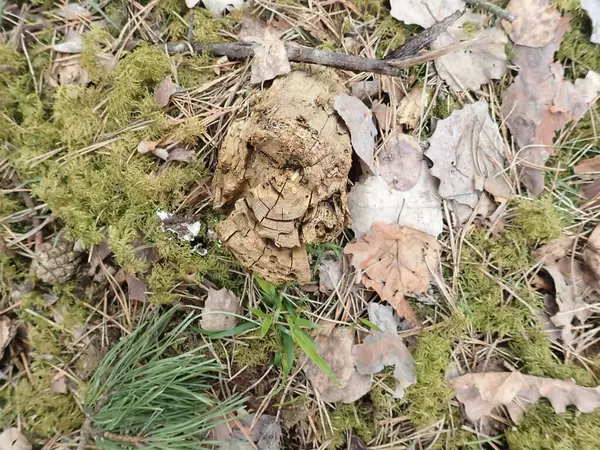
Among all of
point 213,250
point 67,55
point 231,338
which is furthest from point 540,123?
point 67,55

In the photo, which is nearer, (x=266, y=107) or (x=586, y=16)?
(x=266, y=107)

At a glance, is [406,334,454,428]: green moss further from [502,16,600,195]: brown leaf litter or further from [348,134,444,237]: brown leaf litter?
[502,16,600,195]: brown leaf litter

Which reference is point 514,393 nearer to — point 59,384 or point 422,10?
point 422,10

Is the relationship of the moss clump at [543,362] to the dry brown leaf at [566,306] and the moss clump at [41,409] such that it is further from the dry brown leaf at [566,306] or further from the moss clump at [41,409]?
the moss clump at [41,409]

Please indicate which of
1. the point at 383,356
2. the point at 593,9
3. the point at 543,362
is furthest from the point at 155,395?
the point at 593,9

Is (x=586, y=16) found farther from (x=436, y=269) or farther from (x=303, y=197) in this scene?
(x=303, y=197)

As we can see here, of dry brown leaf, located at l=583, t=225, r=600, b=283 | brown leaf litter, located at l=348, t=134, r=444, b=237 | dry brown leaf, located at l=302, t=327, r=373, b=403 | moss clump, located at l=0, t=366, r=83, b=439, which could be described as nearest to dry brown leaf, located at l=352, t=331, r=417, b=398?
dry brown leaf, located at l=302, t=327, r=373, b=403

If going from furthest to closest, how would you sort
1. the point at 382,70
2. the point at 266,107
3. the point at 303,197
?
the point at 382,70 < the point at 266,107 < the point at 303,197
